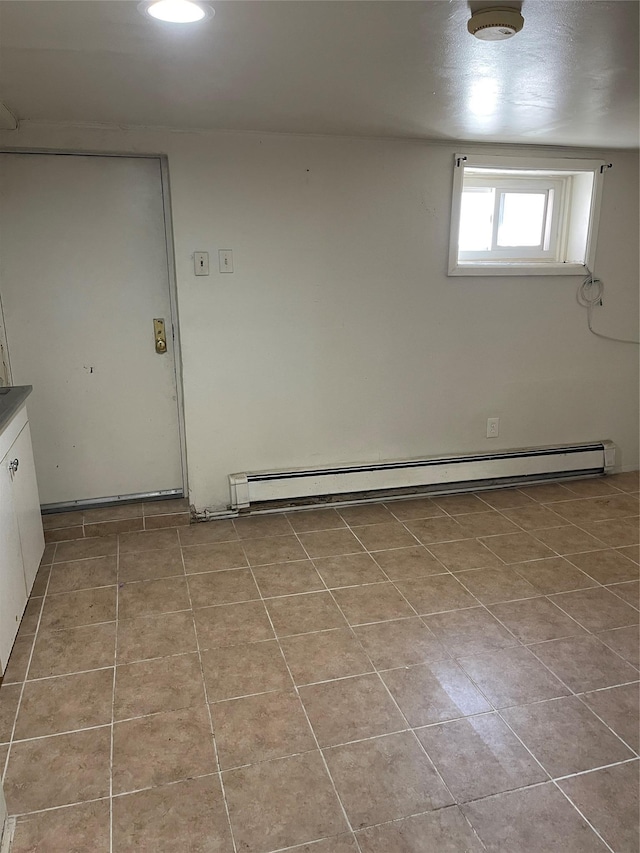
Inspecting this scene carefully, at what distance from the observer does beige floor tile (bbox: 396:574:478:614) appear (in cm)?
267

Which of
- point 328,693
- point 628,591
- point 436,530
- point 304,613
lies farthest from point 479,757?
point 436,530

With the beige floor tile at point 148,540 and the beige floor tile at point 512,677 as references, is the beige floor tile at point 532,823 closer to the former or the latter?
the beige floor tile at point 512,677

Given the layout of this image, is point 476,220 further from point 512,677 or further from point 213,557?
point 512,677

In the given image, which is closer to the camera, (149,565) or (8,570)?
(8,570)

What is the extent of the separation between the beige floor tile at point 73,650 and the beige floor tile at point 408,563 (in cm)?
129

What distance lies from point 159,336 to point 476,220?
2.08 m

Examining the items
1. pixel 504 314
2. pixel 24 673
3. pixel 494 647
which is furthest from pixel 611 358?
pixel 24 673

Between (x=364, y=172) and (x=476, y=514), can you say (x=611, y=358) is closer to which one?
(x=476, y=514)

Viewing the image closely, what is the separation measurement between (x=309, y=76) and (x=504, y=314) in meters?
2.13

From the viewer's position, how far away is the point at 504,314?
12.6ft

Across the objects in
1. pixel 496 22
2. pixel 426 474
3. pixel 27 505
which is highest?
pixel 496 22

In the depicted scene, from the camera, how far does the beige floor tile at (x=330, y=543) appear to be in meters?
3.17

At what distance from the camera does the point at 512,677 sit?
87.3 inches

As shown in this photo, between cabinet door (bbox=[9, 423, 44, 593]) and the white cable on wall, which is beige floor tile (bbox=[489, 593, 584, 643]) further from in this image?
the white cable on wall
